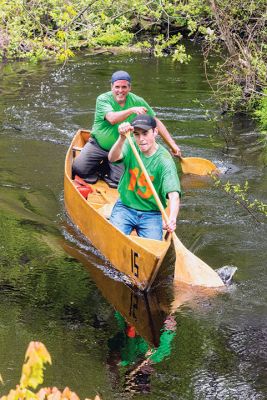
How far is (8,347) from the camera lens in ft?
19.1

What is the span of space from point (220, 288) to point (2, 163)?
5.55 metres

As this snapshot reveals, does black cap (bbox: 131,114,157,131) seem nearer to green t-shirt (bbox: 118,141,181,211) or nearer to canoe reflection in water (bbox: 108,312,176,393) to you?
green t-shirt (bbox: 118,141,181,211)

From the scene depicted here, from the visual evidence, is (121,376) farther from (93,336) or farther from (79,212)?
(79,212)

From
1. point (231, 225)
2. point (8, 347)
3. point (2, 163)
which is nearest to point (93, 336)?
point (8, 347)

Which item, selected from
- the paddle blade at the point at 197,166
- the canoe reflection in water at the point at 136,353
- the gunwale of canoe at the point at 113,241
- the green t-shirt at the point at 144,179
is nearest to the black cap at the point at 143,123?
the green t-shirt at the point at 144,179

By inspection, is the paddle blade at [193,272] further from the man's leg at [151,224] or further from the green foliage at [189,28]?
the green foliage at [189,28]

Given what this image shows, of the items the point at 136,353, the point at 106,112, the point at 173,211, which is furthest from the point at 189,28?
the point at 136,353

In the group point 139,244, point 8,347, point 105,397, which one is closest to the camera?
point 105,397

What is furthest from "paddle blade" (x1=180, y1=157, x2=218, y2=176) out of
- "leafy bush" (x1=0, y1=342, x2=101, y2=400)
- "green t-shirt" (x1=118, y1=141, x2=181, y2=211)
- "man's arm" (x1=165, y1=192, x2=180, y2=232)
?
"leafy bush" (x1=0, y1=342, x2=101, y2=400)

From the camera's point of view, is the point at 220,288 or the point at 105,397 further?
the point at 220,288

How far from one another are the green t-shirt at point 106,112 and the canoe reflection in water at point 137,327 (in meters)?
1.74

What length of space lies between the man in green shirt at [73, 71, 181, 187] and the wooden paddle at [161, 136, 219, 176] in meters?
1.66

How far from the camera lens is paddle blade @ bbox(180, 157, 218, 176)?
1102 cm

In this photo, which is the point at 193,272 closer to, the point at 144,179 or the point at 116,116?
the point at 144,179
